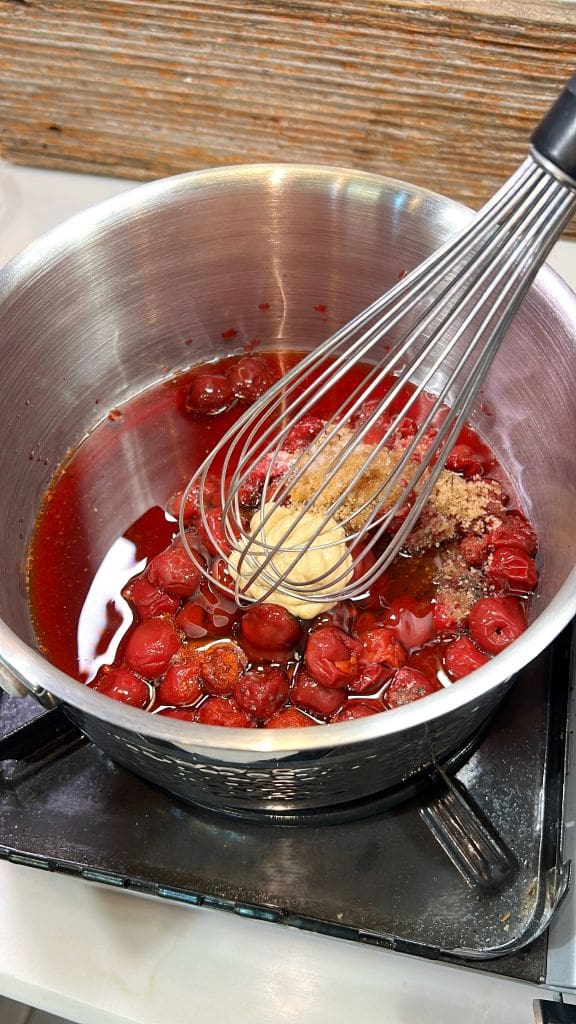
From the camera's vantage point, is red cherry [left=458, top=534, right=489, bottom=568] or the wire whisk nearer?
the wire whisk

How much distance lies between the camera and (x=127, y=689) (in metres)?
0.72

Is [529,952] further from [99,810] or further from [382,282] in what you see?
[382,282]

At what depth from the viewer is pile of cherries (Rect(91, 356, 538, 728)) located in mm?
702

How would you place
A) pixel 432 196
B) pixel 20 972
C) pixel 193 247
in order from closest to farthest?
1. pixel 20 972
2. pixel 432 196
3. pixel 193 247

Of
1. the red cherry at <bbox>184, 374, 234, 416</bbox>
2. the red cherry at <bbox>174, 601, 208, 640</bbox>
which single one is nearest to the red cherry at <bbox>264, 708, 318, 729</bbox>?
the red cherry at <bbox>174, 601, 208, 640</bbox>

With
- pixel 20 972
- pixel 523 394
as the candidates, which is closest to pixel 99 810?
pixel 20 972

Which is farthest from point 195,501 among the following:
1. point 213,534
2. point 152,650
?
point 152,650

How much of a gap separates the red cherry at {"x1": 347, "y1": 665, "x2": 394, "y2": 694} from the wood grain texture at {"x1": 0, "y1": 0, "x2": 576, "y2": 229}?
2.14 ft

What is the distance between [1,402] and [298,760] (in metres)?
0.47

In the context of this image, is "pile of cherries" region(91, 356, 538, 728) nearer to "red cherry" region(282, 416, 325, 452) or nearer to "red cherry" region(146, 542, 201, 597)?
"red cherry" region(146, 542, 201, 597)

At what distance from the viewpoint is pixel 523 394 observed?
839mm

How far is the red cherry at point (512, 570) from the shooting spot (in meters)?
0.76

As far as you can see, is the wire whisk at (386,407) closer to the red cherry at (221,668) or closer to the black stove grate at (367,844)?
the red cherry at (221,668)

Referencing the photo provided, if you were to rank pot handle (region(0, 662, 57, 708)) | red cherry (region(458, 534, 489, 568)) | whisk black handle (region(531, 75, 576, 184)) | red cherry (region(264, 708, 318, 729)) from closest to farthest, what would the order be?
whisk black handle (region(531, 75, 576, 184)), pot handle (region(0, 662, 57, 708)), red cherry (region(264, 708, 318, 729)), red cherry (region(458, 534, 489, 568))
